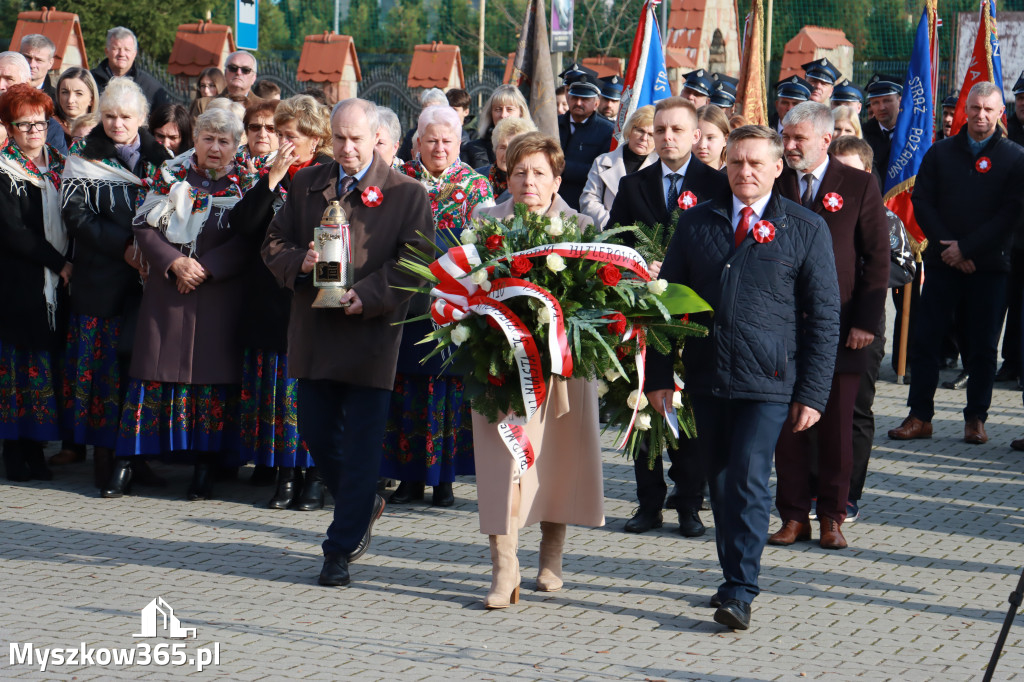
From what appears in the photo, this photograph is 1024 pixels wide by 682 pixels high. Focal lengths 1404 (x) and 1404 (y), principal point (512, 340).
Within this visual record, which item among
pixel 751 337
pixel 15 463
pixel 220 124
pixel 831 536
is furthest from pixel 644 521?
pixel 15 463

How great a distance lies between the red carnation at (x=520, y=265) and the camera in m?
5.68

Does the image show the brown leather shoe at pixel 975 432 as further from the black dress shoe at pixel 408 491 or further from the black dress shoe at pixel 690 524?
the black dress shoe at pixel 408 491

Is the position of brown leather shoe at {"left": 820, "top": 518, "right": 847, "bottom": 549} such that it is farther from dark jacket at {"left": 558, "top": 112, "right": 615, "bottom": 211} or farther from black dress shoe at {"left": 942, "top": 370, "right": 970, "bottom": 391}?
black dress shoe at {"left": 942, "top": 370, "right": 970, "bottom": 391}

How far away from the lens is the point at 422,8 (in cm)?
4253

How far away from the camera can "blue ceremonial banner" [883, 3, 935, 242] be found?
1180cm

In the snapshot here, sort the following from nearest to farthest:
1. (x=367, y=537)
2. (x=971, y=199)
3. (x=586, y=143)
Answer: (x=367, y=537), (x=971, y=199), (x=586, y=143)

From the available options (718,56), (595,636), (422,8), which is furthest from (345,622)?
(422,8)

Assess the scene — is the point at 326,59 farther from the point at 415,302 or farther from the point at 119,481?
the point at 415,302

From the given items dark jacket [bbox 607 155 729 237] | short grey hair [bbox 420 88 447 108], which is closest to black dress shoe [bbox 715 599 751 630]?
dark jacket [bbox 607 155 729 237]

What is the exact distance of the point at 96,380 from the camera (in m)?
8.28

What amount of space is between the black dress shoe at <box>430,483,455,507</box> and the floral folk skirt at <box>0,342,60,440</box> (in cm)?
234

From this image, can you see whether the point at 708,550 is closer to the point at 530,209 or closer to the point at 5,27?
the point at 530,209

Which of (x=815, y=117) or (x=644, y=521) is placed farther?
(x=644, y=521)

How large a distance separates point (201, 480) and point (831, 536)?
349cm
